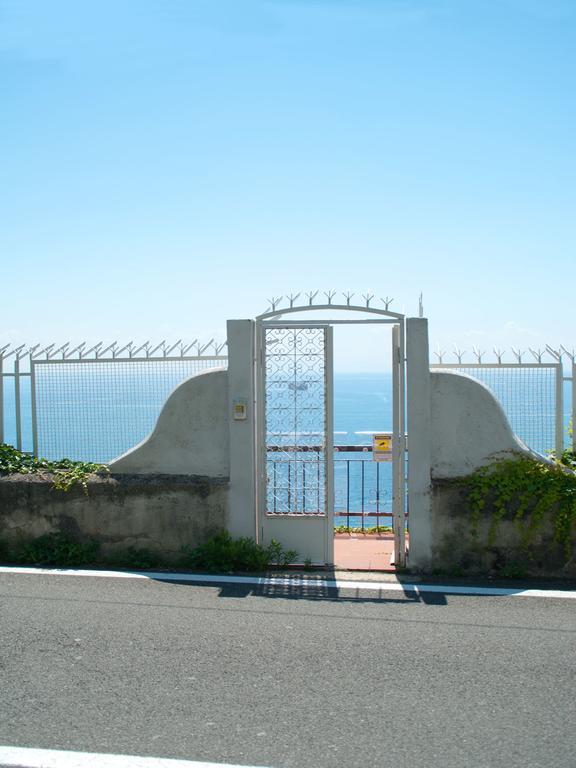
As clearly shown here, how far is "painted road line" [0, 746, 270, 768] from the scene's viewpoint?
4.29m

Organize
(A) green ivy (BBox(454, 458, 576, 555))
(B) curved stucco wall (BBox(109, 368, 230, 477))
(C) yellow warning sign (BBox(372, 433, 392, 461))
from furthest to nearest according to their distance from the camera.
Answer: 1. (C) yellow warning sign (BBox(372, 433, 392, 461))
2. (B) curved stucco wall (BBox(109, 368, 230, 477))
3. (A) green ivy (BBox(454, 458, 576, 555))

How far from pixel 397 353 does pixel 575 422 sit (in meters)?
2.01

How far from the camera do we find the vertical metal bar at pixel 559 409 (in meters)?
8.59

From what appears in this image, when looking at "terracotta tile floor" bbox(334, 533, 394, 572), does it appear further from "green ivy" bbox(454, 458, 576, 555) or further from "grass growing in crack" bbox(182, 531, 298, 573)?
"green ivy" bbox(454, 458, 576, 555)

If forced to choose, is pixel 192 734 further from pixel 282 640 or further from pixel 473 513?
pixel 473 513

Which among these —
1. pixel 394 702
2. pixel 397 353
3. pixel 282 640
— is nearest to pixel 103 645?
pixel 282 640

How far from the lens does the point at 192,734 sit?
4633 millimetres

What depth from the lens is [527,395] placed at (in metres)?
8.73

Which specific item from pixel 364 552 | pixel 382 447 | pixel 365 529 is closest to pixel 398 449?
pixel 382 447

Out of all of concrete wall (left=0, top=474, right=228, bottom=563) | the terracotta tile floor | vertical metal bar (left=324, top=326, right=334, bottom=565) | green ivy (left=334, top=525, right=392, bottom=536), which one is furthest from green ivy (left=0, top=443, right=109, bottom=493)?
green ivy (left=334, top=525, right=392, bottom=536)

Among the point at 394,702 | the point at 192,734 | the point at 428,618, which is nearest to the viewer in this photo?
the point at 192,734

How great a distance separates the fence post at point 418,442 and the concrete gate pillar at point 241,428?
1625 millimetres

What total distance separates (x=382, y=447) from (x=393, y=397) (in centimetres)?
100

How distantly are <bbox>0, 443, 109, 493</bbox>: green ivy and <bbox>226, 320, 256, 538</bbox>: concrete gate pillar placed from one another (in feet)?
4.84
